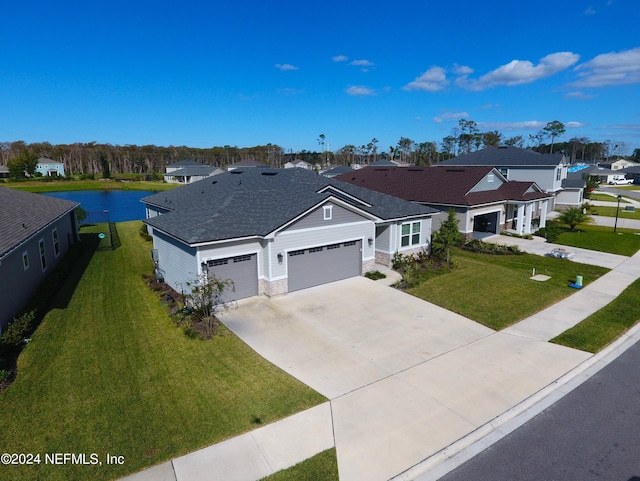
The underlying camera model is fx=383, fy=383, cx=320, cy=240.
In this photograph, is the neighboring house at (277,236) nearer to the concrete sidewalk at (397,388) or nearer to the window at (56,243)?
the concrete sidewalk at (397,388)

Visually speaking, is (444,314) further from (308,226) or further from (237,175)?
(237,175)

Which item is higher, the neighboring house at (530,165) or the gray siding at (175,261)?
the neighboring house at (530,165)

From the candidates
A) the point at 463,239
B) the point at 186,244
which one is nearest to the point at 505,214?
the point at 463,239

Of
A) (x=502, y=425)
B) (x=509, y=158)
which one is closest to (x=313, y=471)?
(x=502, y=425)

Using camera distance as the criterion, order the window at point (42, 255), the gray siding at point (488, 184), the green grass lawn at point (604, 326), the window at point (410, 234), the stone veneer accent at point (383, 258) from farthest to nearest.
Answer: the gray siding at point (488, 184) < the window at point (410, 234) < the stone veneer accent at point (383, 258) < the window at point (42, 255) < the green grass lawn at point (604, 326)

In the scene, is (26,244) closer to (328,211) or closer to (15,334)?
(15,334)

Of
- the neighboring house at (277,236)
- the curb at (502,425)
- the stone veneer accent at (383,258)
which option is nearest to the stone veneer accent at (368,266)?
the neighboring house at (277,236)
